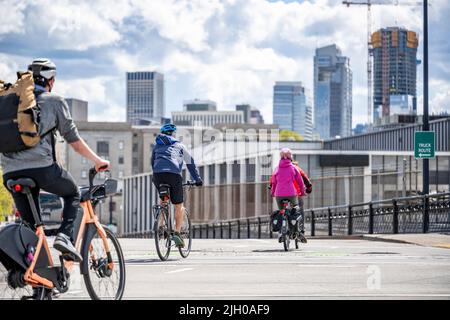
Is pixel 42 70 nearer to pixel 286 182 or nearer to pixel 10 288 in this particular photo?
pixel 10 288

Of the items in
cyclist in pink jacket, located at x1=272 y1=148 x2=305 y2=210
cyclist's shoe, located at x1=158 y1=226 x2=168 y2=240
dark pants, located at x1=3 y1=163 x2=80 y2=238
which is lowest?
cyclist's shoe, located at x1=158 y1=226 x2=168 y2=240

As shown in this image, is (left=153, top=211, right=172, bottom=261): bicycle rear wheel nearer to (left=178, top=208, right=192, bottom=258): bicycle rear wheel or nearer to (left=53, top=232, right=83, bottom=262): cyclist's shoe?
(left=178, top=208, right=192, bottom=258): bicycle rear wheel

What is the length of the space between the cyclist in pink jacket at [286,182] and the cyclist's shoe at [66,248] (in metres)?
9.98

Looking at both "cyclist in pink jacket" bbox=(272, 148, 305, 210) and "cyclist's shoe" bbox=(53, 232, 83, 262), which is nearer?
"cyclist's shoe" bbox=(53, 232, 83, 262)

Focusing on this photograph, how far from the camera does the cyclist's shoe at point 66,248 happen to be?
24.8 feet

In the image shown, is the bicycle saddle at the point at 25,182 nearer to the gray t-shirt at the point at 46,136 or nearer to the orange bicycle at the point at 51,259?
the orange bicycle at the point at 51,259

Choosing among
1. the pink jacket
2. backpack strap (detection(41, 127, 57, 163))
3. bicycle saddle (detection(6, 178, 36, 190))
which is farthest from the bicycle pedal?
the pink jacket

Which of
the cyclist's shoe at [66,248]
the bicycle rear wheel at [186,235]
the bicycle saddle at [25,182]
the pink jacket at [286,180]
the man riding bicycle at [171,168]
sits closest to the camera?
the bicycle saddle at [25,182]

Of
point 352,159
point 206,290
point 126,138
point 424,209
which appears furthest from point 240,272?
point 126,138

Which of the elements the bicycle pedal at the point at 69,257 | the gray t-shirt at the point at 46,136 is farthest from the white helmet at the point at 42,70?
the bicycle pedal at the point at 69,257

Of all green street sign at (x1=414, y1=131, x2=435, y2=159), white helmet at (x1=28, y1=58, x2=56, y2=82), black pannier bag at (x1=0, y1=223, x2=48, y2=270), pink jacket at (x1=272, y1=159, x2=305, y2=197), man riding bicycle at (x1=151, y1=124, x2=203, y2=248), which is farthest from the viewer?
Answer: green street sign at (x1=414, y1=131, x2=435, y2=159)

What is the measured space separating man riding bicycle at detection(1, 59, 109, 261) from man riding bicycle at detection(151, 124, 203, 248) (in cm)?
631

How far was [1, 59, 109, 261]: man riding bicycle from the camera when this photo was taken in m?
7.53

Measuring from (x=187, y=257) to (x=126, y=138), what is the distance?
158 meters
